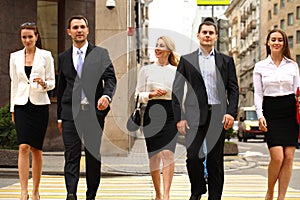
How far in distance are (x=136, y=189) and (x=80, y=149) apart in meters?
3.19

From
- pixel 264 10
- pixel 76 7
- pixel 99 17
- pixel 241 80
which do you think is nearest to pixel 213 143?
pixel 99 17

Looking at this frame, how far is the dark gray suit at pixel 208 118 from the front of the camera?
689 cm

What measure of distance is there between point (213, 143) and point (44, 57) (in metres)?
2.25

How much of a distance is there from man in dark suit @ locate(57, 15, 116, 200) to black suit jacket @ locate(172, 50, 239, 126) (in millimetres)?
817

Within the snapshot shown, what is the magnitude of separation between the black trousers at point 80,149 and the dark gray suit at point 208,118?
1021 mm

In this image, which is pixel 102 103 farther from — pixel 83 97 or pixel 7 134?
pixel 7 134

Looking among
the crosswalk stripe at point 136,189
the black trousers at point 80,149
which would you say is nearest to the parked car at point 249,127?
the crosswalk stripe at point 136,189

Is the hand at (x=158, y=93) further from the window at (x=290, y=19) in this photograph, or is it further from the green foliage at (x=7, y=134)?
the window at (x=290, y=19)

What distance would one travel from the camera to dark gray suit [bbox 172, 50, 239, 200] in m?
6.89

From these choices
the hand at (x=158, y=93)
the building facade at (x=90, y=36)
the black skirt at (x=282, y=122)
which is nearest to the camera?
the black skirt at (x=282, y=122)

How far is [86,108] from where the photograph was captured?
7.20m

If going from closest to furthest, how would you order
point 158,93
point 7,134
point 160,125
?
point 158,93 < point 160,125 < point 7,134

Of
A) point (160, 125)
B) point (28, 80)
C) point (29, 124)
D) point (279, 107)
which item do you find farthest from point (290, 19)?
point (29, 124)

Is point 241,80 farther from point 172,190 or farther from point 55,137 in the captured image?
point 172,190
